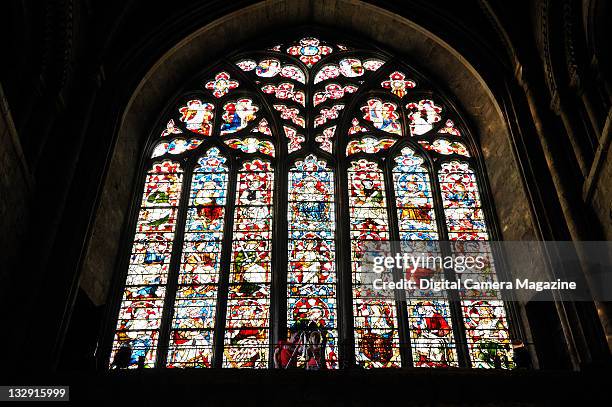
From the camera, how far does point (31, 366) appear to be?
730 centimetres

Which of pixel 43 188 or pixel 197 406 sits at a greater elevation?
pixel 43 188

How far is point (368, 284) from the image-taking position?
9.78m

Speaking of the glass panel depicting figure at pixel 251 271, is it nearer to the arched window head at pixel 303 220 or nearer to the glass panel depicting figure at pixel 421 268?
the arched window head at pixel 303 220

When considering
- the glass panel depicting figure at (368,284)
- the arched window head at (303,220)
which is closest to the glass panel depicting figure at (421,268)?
the arched window head at (303,220)

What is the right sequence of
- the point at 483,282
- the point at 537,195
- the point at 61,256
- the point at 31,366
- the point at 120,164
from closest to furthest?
1. the point at 31,366
2. the point at 61,256
3. the point at 537,195
4. the point at 483,282
5. the point at 120,164

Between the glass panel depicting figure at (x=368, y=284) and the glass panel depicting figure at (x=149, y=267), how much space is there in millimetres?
2910

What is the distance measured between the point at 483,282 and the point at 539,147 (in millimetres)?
2203

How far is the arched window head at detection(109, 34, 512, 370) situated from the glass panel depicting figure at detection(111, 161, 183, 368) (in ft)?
0.07

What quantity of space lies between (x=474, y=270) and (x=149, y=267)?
5.04 m

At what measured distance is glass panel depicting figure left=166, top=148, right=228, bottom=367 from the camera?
9.19 metres

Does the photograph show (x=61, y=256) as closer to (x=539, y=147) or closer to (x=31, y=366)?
(x=31, y=366)

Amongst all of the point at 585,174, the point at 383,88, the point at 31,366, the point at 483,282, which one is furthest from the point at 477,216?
the point at 31,366

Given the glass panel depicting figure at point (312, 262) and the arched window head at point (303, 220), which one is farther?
the arched window head at point (303, 220)

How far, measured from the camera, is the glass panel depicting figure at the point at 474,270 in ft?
30.3
